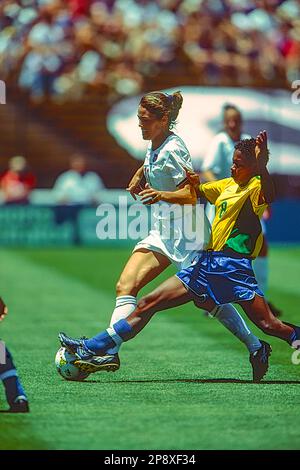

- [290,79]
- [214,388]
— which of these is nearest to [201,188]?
[214,388]

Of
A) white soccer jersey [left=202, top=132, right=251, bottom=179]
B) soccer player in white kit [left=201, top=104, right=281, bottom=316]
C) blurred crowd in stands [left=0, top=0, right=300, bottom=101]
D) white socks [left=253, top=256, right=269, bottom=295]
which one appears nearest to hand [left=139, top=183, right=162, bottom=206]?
soccer player in white kit [left=201, top=104, right=281, bottom=316]

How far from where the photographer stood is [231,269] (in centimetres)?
791

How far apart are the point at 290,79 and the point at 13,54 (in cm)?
567

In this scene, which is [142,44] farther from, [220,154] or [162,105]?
[162,105]

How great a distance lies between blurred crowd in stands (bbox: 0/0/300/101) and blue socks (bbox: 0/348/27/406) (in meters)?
15.9

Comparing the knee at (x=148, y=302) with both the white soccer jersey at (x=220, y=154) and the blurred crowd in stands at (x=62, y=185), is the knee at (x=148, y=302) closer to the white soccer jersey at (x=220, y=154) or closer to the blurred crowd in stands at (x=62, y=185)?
the white soccer jersey at (x=220, y=154)

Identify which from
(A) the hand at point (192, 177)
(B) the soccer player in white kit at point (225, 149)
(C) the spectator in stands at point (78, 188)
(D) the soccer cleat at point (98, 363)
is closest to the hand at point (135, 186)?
(A) the hand at point (192, 177)

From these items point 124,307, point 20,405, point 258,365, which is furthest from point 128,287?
point 20,405

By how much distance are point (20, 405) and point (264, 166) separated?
7.64 ft

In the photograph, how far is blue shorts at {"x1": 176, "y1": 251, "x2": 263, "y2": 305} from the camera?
7.90 metres

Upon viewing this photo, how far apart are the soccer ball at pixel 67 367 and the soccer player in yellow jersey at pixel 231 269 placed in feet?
0.26

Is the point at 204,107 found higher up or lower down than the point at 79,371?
higher up

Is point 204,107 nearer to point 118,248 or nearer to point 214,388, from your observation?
point 118,248

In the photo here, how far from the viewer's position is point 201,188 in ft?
26.6
